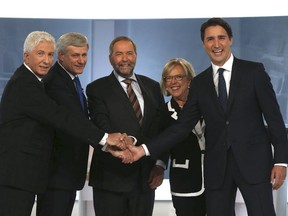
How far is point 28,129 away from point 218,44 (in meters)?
1.07

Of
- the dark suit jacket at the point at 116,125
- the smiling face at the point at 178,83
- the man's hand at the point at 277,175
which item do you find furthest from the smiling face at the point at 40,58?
the man's hand at the point at 277,175

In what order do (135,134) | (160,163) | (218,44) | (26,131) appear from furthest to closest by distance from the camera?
(160,163), (135,134), (218,44), (26,131)

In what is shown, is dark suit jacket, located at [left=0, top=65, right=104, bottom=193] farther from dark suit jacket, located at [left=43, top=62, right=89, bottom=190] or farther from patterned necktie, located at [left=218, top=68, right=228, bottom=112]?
patterned necktie, located at [left=218, top=68, right=228, bottom=112]

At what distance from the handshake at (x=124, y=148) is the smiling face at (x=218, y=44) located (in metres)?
0.63

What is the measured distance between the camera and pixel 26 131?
295cm

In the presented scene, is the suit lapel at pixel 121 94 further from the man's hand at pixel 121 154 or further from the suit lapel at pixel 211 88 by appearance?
the suit lapel at pixel 211 88

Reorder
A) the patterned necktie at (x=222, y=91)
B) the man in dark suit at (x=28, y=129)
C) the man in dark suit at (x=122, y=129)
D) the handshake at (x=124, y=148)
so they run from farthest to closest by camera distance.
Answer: the man in dark suit at (x=122, y=129)
the handshake at (x=124, y=148)
the patterned necktie at (x=222, y=91)
the man in dark suit at (x=28, y=129)

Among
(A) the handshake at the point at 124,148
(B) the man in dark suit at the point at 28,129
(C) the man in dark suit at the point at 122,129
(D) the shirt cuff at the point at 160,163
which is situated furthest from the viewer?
(D) the shirt cuff at the point at 160,163

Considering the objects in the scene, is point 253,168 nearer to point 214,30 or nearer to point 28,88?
point 214,30

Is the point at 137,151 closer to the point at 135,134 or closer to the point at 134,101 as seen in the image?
the point at 135,134

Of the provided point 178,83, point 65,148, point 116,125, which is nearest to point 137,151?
point 116,125

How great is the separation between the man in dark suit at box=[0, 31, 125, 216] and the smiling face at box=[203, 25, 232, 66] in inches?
31.9

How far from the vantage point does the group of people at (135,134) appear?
297 centimetres

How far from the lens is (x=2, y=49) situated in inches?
232
